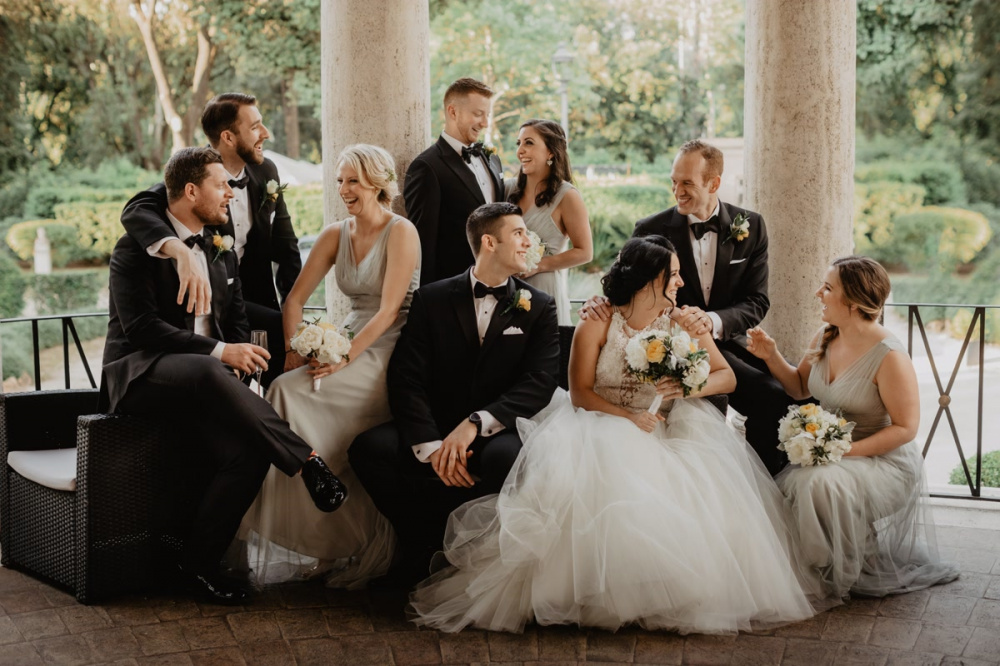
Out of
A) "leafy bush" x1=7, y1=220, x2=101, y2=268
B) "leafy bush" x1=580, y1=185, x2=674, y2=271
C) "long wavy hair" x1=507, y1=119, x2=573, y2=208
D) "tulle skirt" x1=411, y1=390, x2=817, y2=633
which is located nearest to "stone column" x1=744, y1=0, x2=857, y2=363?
"long wavy hair" x1=507, y1=119, x2=573, y2=208

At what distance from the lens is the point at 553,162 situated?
5.38 m

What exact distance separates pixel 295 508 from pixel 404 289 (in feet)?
3.57

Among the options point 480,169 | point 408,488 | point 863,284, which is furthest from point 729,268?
point 408,488

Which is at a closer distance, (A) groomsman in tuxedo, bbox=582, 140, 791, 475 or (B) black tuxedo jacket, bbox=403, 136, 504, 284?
(A) groomsman in tuxedo, bbox=582, 140, 791, 475

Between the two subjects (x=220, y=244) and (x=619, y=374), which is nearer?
(x=619, y=374)

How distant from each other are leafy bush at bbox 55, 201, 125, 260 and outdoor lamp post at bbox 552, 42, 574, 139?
7.62 metres

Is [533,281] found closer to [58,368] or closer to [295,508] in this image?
[295,508]

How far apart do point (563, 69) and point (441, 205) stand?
47.2 ft

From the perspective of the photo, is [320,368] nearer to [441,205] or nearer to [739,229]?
[441,205]

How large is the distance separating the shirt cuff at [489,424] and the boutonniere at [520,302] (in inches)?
18.0

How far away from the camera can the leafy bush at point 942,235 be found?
17.2 metres

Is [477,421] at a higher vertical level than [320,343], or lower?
lower

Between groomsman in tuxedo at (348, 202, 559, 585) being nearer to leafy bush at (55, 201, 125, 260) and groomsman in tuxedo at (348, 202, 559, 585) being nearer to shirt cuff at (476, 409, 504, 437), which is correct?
shirt cuff at (476, 409, 504, 437)

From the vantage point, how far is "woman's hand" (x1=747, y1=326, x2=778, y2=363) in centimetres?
465
